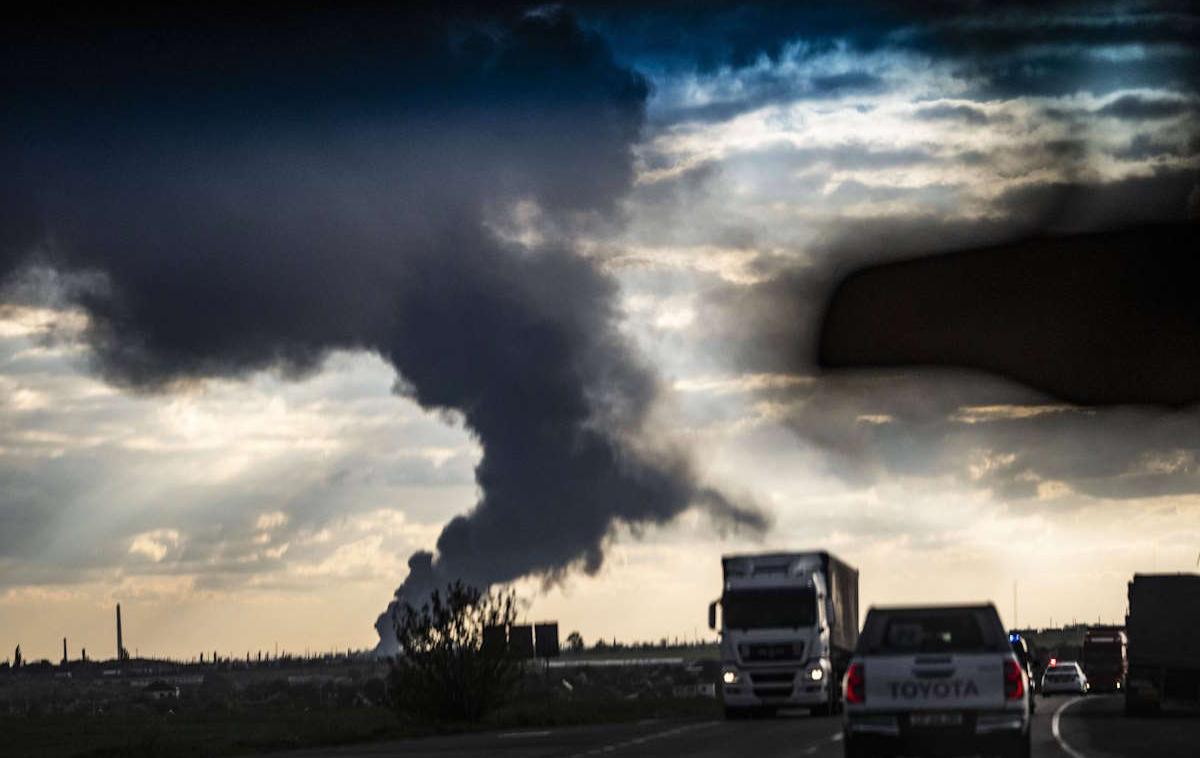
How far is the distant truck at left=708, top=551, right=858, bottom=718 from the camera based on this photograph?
4669cm

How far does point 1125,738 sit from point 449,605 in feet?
63.2

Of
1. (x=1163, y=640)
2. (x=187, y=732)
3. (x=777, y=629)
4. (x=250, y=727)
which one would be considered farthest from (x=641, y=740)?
(x=250, y=727)

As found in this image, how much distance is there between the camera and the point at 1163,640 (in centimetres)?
4606

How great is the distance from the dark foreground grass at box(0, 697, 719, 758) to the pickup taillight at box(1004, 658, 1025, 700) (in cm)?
2300

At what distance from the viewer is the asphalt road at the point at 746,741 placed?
3172 centimetres

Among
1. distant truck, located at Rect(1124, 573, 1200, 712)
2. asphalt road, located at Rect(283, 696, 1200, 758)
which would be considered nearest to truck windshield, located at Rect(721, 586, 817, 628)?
asphalt road, located at Rect(283, 696, 1200, 758)

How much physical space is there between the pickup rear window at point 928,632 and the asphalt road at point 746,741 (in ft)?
21.8

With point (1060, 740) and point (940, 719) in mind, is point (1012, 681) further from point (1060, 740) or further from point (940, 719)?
point (1060, 740)

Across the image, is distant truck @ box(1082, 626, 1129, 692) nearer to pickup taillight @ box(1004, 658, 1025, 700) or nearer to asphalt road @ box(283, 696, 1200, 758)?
asphalt road @ box(283, 696, 1200, 758)

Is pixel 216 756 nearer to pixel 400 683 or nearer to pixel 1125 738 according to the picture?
pixel 400 683

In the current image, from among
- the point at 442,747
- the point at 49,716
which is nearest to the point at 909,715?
the point at 442,747

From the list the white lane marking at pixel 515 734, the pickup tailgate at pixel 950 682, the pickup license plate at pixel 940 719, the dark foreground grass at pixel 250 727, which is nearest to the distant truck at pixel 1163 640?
the dark foreground grass at pixel 250 727

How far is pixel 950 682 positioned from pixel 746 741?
13.7 meters

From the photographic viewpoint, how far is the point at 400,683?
50.2m
